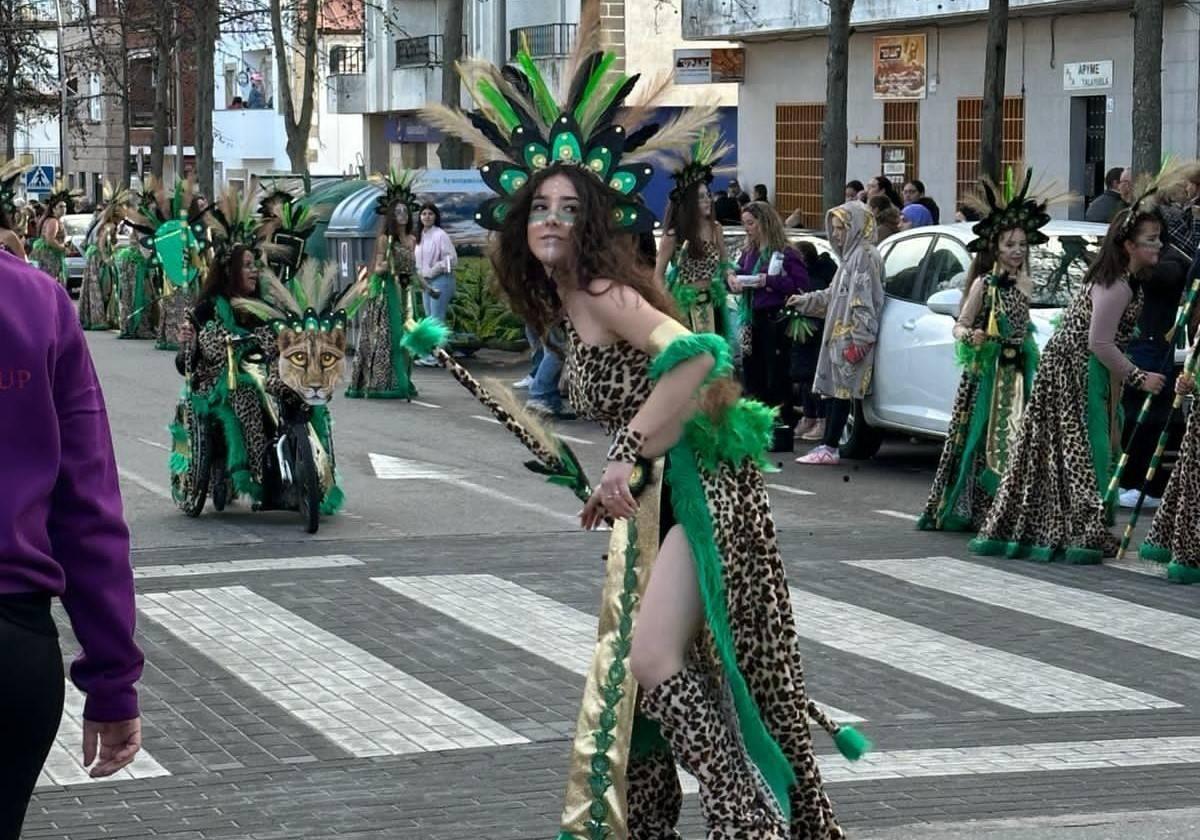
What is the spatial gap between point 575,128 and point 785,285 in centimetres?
1109

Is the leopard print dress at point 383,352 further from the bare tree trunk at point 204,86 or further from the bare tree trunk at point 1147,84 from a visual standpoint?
the bare tree trunk at point 204,86

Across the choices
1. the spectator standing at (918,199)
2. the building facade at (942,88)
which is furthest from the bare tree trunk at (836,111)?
the building facade at (942,88)

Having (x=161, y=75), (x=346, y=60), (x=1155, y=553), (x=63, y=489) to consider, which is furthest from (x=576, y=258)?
(x=346, y=60)

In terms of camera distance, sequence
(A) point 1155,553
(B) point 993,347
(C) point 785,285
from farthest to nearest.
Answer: (C) point 785,285 → (B) point 993,347 → (A) point 1155,553

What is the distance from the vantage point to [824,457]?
16141 millimetres

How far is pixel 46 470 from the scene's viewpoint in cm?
361

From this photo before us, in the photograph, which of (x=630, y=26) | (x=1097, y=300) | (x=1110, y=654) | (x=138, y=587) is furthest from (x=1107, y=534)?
(x=630, y=26)

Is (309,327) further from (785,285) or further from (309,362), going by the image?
(785,285)

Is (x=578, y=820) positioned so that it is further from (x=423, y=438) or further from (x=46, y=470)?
(x=423, y=438)

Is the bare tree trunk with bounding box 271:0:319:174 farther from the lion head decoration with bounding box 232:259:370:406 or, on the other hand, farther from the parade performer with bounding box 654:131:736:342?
the lion head decoration with bounding box 232:259:370:406

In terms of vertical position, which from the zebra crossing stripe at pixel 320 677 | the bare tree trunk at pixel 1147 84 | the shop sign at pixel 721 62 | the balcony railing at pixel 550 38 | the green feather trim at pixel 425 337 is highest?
the balcony railing at pixel 550 38

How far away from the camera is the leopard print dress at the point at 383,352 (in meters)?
21.4

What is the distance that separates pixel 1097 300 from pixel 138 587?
5.01 meters

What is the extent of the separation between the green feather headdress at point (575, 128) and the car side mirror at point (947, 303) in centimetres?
781
